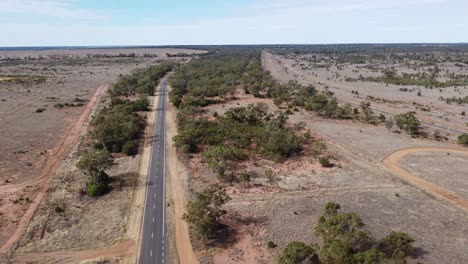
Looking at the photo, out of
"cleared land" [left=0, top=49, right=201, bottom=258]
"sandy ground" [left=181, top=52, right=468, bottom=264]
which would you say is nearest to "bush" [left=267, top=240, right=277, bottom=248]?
"sandy ground" [left=181, top=52, right=468, bottom=264]

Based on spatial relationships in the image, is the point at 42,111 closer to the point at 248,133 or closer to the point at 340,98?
the point at 248,133

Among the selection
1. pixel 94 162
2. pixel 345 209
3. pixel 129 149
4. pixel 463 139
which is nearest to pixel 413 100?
pixel 463 139

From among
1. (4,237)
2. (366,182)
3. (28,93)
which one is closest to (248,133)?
(366,182)

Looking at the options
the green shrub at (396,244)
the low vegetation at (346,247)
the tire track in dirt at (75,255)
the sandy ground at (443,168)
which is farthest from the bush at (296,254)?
the sandy ground at (443,168)

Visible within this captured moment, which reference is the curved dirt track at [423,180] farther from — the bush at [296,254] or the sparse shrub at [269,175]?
the bush at [296,254]

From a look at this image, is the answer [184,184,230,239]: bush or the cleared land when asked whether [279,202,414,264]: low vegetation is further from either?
the cleared land

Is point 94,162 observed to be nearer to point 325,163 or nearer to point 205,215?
point 205,215
